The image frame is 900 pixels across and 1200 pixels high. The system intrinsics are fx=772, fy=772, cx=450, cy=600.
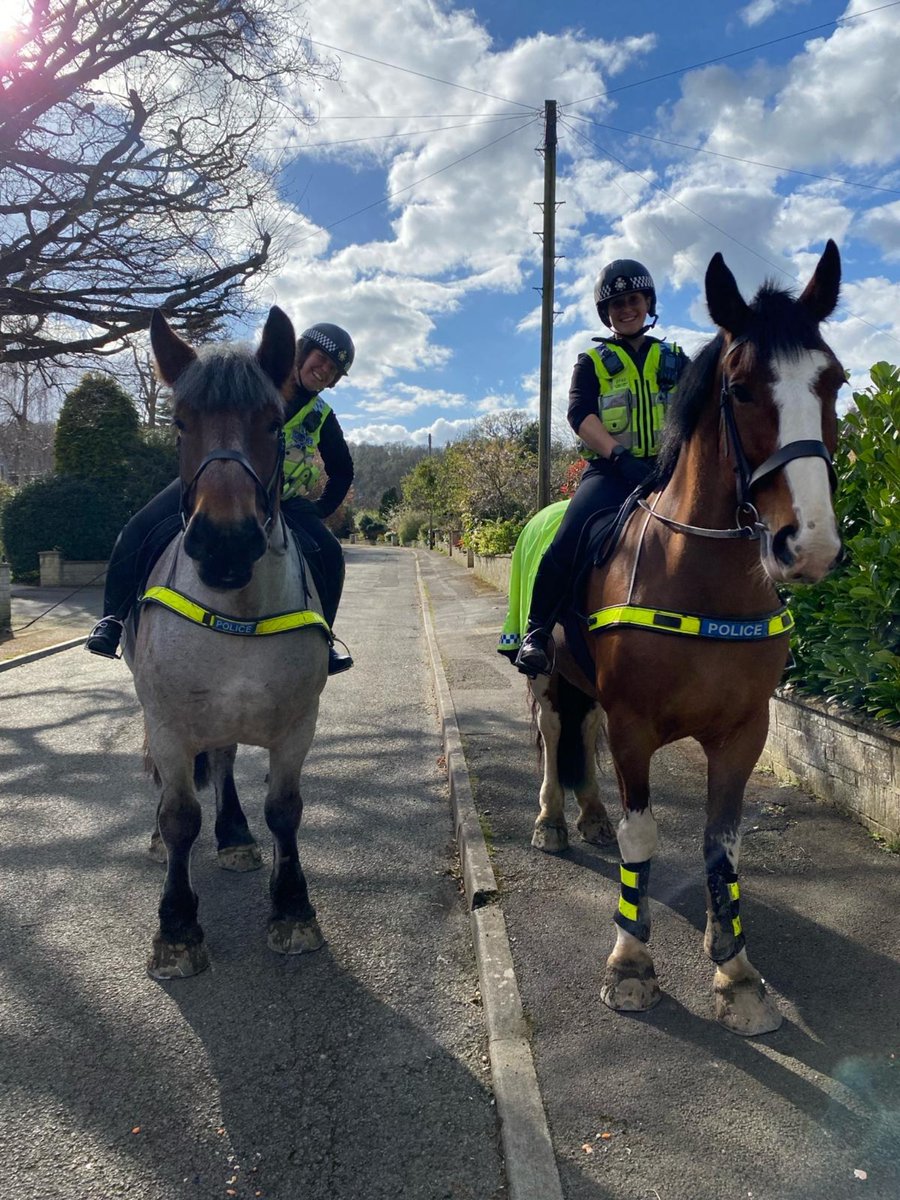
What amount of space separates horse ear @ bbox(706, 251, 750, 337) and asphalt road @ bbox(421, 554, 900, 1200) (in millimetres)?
2596

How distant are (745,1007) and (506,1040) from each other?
92 centimetres

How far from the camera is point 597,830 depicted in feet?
15.8

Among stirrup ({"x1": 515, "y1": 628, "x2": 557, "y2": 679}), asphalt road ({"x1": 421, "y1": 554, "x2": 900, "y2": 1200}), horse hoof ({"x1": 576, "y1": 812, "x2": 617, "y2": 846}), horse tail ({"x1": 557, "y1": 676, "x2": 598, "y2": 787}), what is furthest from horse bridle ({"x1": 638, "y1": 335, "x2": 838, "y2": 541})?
horse hoof ({"x1": 576, "y1": 812, "x2": 617, "y2": 846})

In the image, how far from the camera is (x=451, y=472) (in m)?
37.7

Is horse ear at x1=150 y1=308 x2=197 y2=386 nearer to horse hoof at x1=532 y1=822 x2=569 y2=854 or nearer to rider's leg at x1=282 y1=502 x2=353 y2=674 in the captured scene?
rider's leg at x1=282 y1=502 x2=353 y2=674

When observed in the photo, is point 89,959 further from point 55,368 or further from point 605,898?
point 55,368

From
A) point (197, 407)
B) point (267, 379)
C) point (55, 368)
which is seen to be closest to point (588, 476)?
point (267, 379)

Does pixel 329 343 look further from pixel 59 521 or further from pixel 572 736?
pixel 59 521

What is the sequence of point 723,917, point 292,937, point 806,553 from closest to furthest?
point 806,553, point 723,917, point 292,937

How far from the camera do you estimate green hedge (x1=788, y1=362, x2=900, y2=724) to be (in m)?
4.57

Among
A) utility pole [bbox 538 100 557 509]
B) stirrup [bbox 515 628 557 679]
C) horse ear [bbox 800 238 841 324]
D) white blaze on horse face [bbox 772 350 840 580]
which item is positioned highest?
utility pole [bbox 538 100 557 509]

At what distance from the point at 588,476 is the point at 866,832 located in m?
2.74

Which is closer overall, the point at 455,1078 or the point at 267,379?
the point at 455,1078

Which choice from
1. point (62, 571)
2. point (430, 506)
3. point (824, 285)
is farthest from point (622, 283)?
point (430, 506)
